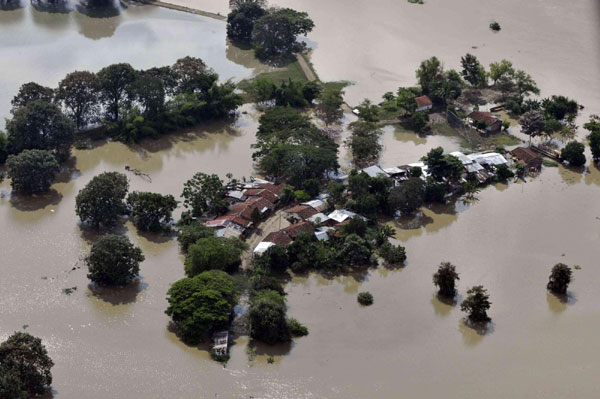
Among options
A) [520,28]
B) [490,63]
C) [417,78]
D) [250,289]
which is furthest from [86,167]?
[520,28]

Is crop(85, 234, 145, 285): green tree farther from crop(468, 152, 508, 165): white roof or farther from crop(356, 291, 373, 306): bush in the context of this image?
crop(468, 152, 508, 165): white roof

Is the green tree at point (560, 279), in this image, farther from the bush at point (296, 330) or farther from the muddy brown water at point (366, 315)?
the bush at point (296, 330)

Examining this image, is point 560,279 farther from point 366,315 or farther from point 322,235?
point 322,235

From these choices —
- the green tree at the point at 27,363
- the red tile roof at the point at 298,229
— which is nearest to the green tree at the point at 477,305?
the red tile roof at the point at 298,229

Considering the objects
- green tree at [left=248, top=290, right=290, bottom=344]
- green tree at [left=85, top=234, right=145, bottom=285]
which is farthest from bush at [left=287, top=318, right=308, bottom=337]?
green tree at [left=85, top=234, right=145, bottom=285]

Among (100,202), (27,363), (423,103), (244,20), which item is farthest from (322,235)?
(244,20)

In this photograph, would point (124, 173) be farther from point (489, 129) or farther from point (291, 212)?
point (489, 129)
